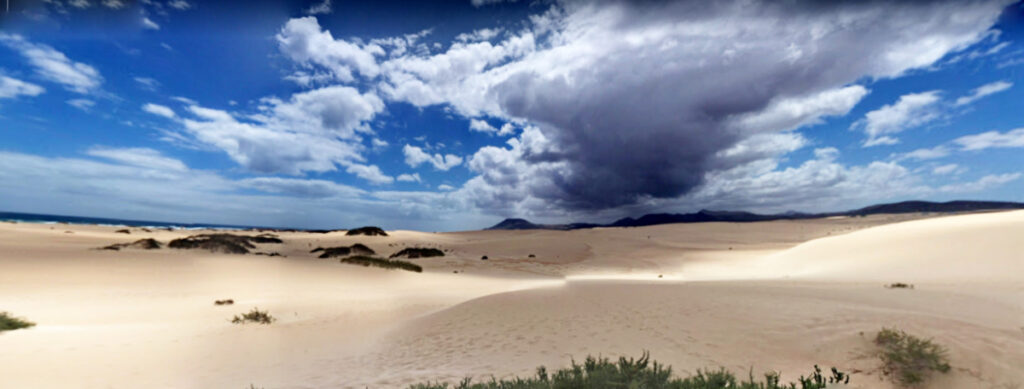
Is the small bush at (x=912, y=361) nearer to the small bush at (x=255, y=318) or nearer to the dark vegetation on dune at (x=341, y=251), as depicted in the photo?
the small bush at (x=255, y=318)

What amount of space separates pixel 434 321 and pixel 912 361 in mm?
8479

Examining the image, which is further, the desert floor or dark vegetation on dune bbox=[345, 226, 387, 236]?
dark vegetation on dune bbox=[345, 226, 387, 236]

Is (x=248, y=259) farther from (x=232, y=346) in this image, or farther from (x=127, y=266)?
(x=232, y=346)

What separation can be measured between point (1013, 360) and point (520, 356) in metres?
7.13

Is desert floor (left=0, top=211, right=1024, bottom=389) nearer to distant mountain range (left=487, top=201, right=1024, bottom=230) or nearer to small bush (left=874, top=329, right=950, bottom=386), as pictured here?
small bush (left=874, top=329, right=950, bottom=386)

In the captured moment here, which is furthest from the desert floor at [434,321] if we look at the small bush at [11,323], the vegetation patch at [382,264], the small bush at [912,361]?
the vegetation patch at [382,264]

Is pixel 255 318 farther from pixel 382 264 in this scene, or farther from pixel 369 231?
pixel 369 231

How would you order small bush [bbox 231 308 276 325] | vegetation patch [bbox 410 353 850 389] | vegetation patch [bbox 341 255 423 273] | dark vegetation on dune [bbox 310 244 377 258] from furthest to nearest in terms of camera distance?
dark vegetation on dune [bbox 310 244 377 258]
vegetation patch [bbox 341 255 423 273]
small bush [bbox 231 308 276 325]
vegetation patch [bbox 410 353 850 389]

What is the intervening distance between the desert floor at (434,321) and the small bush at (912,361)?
6.9 inches

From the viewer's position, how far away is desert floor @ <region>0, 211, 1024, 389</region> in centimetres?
684

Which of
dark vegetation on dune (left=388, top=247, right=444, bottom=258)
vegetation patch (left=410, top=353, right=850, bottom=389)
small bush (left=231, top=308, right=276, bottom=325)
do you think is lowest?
dark vegetation on dune (left=388, top=247, right=444, bottom=258)

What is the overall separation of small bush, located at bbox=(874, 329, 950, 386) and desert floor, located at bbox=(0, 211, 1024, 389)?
175 mm

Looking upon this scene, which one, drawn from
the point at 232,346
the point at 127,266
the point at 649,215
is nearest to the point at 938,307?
the point at 232,346

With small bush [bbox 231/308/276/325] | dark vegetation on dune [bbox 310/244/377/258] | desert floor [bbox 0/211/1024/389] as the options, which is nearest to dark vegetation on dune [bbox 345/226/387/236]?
dark vegetation on dune [bbox 310/244/377/258]
